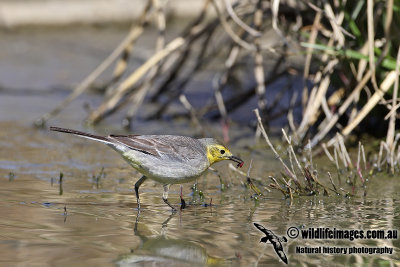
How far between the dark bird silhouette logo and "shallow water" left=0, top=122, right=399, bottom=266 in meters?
0.04

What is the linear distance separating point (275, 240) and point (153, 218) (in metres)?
0.98

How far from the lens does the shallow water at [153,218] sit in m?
4.36

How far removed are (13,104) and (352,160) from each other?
15.4 ft

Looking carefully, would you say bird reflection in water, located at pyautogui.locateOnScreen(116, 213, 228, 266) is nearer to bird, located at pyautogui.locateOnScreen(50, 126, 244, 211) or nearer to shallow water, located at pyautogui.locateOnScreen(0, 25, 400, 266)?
shallow water, located at pyautogui.locateOnScreen(0, 25, 400, 266)

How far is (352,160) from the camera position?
23.6 ft

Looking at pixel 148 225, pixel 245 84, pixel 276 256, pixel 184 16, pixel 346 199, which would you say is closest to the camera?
pixel 276 256

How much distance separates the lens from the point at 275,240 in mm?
4648

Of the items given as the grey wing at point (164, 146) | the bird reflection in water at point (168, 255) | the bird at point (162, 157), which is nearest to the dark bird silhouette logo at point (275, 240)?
the bird reflection in water at point (168, 255)

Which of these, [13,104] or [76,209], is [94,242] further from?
[13,104]

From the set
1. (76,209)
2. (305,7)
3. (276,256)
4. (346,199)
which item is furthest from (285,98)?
(276,256)

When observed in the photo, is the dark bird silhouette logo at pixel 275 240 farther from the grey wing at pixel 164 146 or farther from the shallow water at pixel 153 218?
the grey wing at pixel 164 146

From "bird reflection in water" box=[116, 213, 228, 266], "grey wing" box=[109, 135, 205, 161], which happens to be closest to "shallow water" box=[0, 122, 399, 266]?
"bird reflection in water" box=[116, 213, 228, 266]

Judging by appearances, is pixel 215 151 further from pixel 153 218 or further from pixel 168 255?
pixel 168 255

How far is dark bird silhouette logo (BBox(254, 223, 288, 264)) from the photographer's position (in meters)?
4.41
